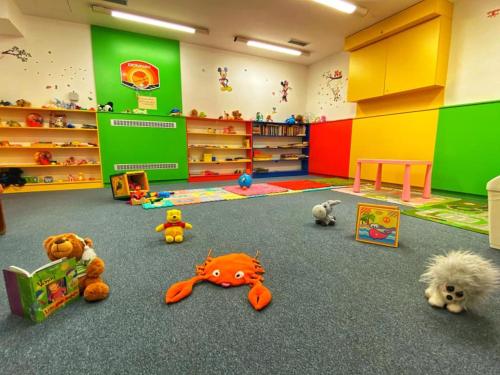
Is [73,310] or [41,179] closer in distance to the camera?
[73,310]

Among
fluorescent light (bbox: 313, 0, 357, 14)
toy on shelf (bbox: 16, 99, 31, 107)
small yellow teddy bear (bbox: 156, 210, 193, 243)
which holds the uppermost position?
fluorescent light (bbox: 313, 0, 357, 14)

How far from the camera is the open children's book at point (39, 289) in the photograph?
0.84 meters

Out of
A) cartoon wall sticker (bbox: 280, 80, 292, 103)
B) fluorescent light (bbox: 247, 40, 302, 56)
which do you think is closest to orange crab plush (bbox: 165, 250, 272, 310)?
fluorescent light (bbox: 247, 40, 302, 56)

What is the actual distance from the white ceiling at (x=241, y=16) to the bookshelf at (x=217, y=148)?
1563mm

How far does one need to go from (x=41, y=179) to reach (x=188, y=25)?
3.39m

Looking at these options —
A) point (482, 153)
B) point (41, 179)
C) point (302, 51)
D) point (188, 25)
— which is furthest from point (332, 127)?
point (41, 179)

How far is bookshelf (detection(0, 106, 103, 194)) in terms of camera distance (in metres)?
3.56

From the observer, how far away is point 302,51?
495 centimetres

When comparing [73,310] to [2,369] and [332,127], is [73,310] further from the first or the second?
[332,127]

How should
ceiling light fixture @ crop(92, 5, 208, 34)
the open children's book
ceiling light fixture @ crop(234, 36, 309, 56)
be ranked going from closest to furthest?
the open children's book < ceiling light fixture @ crop(92, 5, 208, 34) < ceiling light fixture @ crop(234, 36, 309, 56)

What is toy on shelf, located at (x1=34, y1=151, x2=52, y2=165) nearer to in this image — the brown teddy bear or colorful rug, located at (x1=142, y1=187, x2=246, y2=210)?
colorful rug, located at (x1=142, y1=187, x2=246, y2=210)

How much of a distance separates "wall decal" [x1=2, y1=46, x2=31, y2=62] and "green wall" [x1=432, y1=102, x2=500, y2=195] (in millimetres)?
6016

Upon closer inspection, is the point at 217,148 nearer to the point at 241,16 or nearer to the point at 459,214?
the point at 241,16

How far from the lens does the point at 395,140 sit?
380 centimetres
